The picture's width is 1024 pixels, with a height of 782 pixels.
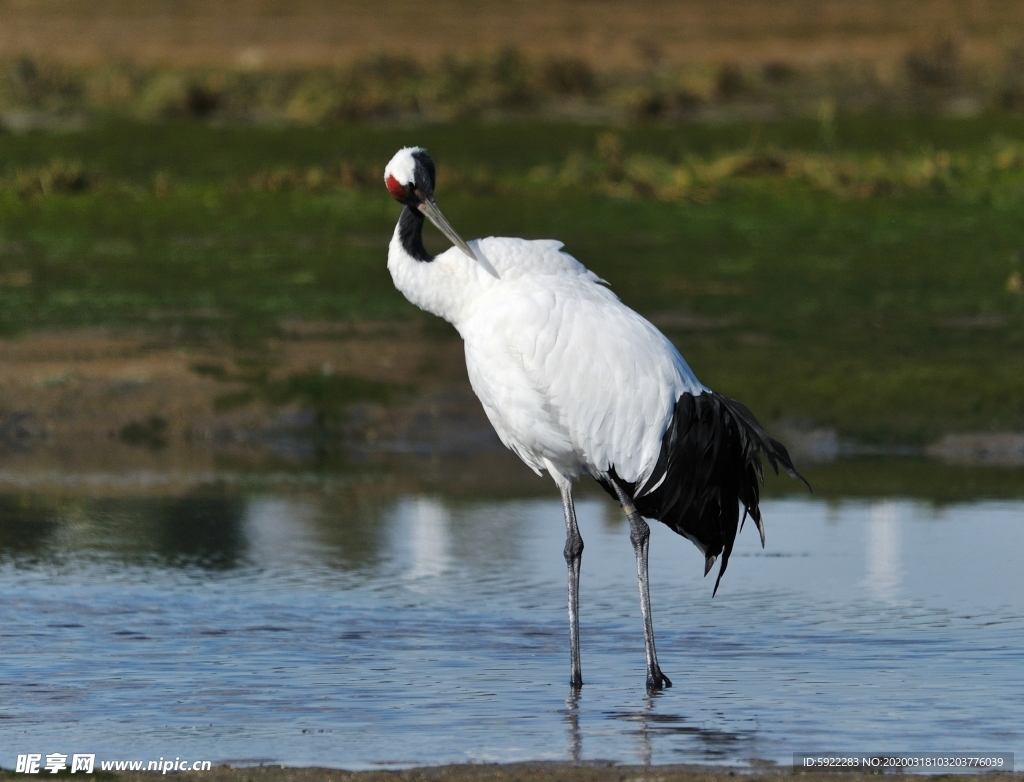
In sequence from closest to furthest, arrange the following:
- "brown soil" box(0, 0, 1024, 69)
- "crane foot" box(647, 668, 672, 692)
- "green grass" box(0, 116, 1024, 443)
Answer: "crane foot" box(647, 668, 672, 692) < "green grass" box(0, 116, 1024, 443) < "brown soil" box(0, 0, 1024, 69)

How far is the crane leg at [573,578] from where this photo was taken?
741cm

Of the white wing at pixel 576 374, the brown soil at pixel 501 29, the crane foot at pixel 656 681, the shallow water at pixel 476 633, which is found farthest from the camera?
the brown soil at pixel 501 29

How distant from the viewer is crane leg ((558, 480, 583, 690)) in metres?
7.41

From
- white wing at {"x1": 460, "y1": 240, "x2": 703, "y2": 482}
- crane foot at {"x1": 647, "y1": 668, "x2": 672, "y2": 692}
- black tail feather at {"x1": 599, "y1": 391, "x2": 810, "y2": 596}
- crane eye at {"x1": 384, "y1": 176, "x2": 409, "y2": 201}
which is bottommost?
crane foot at {"x1": 647, "y1": 668, "x2": 672, "y2": 692}

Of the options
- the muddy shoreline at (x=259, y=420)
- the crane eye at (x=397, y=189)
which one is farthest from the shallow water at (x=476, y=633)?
the crane eye at (x=397, y=189)

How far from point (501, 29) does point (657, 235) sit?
1417cm

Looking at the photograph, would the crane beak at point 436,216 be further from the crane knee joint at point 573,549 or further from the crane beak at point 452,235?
the crane knee joint at point 573,549

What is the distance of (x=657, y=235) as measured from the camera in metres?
19.3

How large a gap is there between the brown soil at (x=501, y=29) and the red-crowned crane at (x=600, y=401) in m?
22.8

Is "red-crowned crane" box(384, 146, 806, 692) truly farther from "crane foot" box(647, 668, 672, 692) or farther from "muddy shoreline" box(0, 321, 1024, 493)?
"muddy shoreline" box(0, 321, 1024, 493)

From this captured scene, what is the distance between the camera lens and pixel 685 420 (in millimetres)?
7473

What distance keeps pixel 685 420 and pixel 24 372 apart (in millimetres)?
8435

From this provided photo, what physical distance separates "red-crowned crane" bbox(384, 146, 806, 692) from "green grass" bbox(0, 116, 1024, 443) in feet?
20.0

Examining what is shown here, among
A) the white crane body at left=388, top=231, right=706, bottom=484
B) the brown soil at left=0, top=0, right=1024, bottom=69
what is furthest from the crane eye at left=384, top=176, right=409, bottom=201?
the brown soil at left=0, top=0, right=1024, bottom=69
